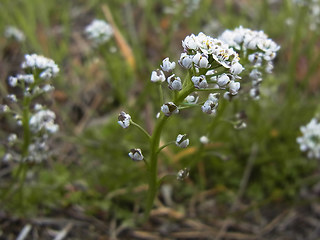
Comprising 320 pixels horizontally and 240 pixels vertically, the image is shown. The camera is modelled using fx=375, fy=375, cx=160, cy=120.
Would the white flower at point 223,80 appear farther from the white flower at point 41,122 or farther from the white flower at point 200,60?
the white flower at point 41,122

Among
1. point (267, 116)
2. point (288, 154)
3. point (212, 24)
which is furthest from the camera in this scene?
point (212, 24)

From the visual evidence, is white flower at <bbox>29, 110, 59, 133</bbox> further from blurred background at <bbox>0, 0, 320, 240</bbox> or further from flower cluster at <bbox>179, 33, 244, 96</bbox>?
flower cluster at <bbox>179, 33, 244, 96</bbox>

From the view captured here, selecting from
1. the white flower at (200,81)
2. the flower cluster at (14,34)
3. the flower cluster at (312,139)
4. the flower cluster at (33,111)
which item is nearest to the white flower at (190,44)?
the white flower at (200,81)

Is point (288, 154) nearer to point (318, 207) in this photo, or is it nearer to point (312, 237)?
point (318, 207)

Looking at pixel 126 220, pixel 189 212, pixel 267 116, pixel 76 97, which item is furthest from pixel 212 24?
pixel 126 220

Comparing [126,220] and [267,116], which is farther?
[267,116]

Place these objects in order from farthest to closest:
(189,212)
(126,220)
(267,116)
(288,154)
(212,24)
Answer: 1. (212,24)
2. (267,116)
3. (288,154)
4. (189,212)
5. (126,220)

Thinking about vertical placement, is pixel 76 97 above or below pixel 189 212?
above
